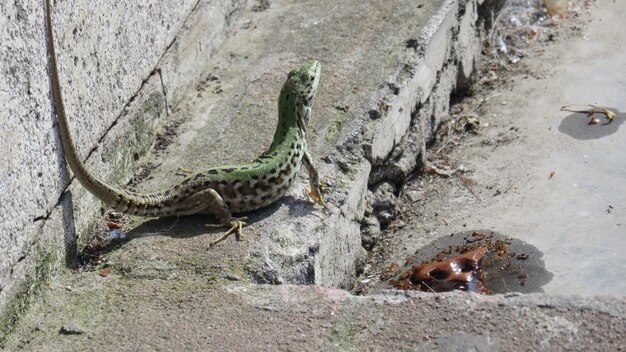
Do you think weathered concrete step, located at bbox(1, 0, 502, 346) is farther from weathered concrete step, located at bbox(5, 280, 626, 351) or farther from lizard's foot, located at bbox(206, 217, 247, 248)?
weathered concrete step, located at bbox(5, 280, 626, 351)

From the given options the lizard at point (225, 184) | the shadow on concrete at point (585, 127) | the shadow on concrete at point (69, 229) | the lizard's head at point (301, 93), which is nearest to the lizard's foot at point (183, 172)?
the lizard at point (225, 184)

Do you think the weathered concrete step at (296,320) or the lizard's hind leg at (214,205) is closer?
the weathered concrete step at (296,320)

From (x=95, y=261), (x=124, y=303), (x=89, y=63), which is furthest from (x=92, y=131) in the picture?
(x=124, y=303)

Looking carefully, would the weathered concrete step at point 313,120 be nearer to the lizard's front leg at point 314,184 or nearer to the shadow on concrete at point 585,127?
the lizard's front leg at point 314,184

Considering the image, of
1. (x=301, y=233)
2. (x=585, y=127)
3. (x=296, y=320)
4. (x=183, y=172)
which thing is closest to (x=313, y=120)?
(x=183, y=172)

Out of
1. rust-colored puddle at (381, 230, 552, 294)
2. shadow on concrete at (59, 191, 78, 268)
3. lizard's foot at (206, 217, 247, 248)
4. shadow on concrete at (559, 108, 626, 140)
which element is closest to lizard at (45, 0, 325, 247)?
lizard's foot at (206, 217, 247, 248)
